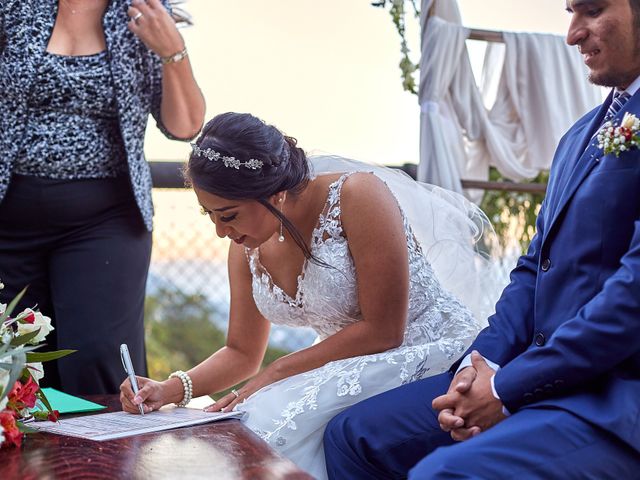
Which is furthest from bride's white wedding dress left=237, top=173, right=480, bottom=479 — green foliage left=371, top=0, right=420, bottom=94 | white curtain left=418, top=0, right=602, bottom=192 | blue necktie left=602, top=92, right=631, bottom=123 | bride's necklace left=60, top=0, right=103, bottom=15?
green foliage left=371, top=0, right=420, bottom=94

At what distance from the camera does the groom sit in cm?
184

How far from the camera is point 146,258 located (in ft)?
10.8

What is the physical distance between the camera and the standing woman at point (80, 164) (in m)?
3.10

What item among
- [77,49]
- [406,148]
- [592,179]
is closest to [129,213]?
[77,49]

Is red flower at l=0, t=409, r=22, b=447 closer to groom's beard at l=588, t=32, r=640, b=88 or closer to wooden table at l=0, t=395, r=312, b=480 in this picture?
wooden table at l=0, t=395, r=312, b=480

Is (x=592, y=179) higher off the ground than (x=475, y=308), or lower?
higher

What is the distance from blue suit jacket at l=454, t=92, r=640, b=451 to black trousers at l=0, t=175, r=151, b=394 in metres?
1.35

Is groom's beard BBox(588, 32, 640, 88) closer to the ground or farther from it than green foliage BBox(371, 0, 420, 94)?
farther from it

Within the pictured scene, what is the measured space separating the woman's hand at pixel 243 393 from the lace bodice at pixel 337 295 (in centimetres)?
24

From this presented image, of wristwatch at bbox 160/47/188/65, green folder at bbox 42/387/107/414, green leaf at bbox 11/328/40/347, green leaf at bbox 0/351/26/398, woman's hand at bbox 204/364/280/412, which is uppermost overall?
wristwatch at bbox 160/47/188/65

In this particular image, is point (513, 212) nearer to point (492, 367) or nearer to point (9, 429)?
point (492, 367)

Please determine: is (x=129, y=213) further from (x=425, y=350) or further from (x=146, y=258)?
(x=425, y=350)

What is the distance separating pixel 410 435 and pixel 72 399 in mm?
971

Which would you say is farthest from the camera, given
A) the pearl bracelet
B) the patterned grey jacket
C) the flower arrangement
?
the patterned grey jacket
